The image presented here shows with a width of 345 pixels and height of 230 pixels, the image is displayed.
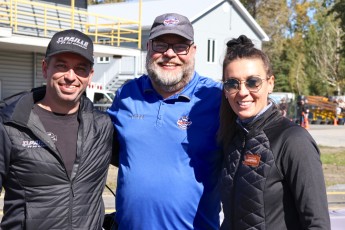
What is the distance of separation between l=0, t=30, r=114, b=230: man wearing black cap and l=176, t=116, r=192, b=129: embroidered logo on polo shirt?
1.66 ft

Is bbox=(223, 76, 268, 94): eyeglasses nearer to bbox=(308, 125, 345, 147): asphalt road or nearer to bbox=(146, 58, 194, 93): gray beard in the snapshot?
bbox=(146, 58, 194, 93): gray beard

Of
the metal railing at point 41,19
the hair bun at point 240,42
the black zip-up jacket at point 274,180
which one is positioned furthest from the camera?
the metal railing at point 41,19

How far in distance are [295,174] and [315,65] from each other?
180ft

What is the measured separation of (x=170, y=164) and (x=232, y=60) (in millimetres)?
821

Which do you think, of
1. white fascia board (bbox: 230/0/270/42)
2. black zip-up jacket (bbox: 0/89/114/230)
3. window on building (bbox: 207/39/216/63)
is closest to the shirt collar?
black zip-up jacket (bbox: 0/89/114/230)

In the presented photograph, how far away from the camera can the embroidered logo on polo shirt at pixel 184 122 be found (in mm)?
3619

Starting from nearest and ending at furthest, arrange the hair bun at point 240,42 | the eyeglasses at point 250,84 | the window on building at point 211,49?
the eyeglasses at point 250,84
the hair bun at point 240,42
the window on building at point 211,49

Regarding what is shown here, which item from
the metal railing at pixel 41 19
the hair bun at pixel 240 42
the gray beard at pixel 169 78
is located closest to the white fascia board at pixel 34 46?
the metal railing at pixel 41 19

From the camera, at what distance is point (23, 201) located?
318 cm

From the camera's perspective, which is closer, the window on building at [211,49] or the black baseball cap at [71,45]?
the black baseball cap at [71,45]

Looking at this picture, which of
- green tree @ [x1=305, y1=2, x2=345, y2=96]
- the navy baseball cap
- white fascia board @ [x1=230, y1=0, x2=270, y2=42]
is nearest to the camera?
the navy baseball cap

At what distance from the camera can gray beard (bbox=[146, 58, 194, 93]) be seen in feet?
12.1

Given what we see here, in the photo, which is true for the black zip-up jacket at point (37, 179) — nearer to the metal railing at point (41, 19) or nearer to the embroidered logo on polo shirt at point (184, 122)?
the embroidered logo on polo shirt at point (184, 122)

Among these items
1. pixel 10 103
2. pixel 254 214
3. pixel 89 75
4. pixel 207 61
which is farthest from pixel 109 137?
pixel 207 61
